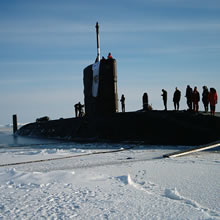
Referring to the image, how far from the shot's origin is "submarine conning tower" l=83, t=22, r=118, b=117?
12875 mm

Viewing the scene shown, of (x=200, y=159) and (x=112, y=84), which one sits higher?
(x=112, y=84)

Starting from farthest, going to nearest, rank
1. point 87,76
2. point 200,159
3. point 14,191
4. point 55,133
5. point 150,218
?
point 55,133
point 87,76
point 200,159
point 14,191
point 150,218

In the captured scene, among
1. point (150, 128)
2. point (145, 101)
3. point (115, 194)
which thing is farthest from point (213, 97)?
point (115, 194)

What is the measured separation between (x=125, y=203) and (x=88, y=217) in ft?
1.84

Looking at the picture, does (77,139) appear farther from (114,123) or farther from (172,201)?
(172,201)

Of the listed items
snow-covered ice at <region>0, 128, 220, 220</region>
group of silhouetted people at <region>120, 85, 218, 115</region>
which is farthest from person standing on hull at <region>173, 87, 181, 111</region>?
snow-covered ice at <region>0, 128, 220, 220</region>

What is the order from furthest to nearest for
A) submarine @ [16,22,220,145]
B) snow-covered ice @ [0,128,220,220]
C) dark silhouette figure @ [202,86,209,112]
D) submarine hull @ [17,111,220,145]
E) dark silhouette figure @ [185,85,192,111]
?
dark silhouette figure @ [185,85,192,111]
dark silhouette figure @ [202,86,209,112]
submarine @ [16,22,220,145]
submarine hull @ [17,111,220,145]
snow-covered ice @ [0,128,220,220]

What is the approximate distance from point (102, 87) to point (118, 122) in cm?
176

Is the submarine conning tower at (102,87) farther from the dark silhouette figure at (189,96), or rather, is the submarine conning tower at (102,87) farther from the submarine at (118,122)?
the dark silhouette figure at (189,96)

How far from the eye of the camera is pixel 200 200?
10.8 feet

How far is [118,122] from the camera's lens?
12727mm

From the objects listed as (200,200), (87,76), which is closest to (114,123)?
(87,76)

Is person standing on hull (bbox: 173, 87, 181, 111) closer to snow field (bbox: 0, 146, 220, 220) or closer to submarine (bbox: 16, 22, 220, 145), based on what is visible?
submarine (bbox: 16, 22, 220, 145)

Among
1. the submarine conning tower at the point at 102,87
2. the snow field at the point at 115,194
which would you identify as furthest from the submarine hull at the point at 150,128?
the snow field at the point at 115,194
